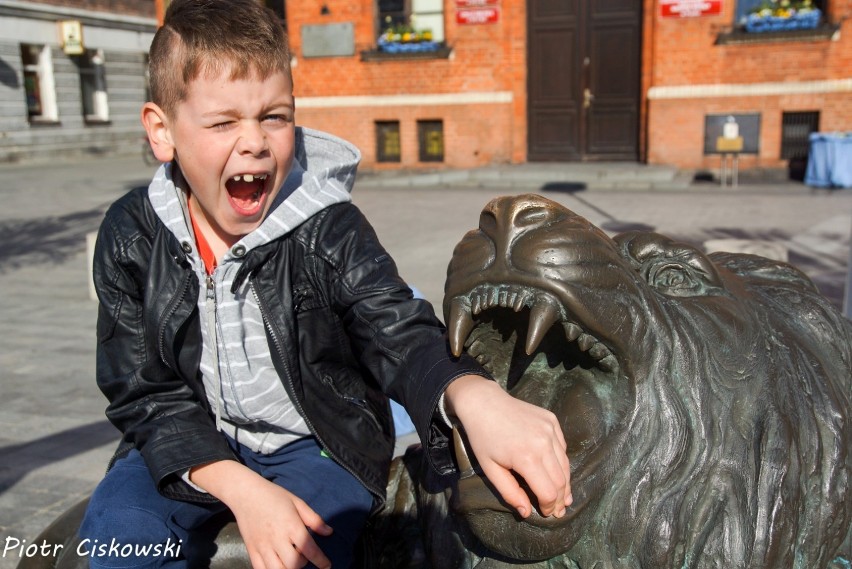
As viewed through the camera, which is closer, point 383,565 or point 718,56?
point 383,565

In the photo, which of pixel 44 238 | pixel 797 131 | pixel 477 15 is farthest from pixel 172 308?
pixel 477 15

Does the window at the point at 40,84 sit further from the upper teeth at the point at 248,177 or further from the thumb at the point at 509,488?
the thumb at the point at 509,488

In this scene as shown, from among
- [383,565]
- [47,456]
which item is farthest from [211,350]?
[47,456]

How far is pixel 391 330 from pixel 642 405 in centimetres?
59

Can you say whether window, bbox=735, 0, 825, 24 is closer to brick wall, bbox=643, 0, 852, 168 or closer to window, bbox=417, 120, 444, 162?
brick wall, bbox=643, 0, 852, 168

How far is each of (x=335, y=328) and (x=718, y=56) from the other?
1504 cm

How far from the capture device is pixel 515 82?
17219 millimetres

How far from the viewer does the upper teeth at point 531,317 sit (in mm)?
1184

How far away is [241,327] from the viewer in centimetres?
189

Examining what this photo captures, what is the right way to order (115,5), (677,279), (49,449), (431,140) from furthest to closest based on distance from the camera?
(115,5) → (431,140) → (49,449) → (677,279)

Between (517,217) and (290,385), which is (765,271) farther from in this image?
(290,385)

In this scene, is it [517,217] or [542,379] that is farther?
[542,379]

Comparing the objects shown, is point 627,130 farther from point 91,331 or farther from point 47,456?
point 47,456

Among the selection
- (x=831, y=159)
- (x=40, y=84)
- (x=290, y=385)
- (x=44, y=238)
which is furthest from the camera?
(x=40, y=84)
